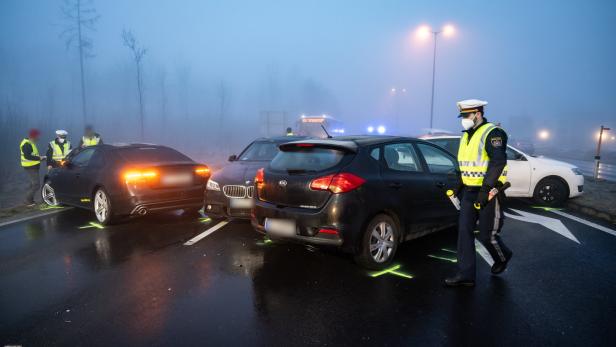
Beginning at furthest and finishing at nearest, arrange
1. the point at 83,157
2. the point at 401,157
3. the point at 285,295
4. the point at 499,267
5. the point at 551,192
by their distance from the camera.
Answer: the point at 551,192 < the point at 83,157 < the point at 401,157 < the point at 499,267 < the point at 285,295

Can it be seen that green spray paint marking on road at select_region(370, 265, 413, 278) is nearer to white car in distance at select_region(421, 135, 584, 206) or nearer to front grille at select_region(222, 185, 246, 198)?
front grille at select_region(222, 185, 246, 198)

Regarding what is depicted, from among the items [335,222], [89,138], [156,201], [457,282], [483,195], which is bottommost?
[457,282]

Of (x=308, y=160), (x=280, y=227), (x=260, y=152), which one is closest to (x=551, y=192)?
(x=260, y=152)

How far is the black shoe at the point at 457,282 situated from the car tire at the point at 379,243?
0.78 meters

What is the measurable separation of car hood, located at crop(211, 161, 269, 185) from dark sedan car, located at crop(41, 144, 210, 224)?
793mm

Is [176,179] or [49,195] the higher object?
[176,179]

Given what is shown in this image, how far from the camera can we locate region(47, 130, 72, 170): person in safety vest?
9586 millimetres

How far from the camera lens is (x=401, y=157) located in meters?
5.07

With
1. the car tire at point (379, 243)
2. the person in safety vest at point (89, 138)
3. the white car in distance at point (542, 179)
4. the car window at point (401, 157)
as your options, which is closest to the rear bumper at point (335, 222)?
the car tire at point (379, 243)

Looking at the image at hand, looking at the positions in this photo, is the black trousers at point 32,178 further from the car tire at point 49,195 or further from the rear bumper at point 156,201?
the rear bumper at point 156,201

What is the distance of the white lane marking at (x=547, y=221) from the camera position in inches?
244

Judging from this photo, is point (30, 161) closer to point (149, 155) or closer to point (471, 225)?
point (149, 155)

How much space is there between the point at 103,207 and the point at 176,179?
1430 millimetres

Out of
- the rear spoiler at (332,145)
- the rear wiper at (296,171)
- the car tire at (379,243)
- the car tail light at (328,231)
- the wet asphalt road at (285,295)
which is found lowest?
the wet asphalt road at (285,295)
